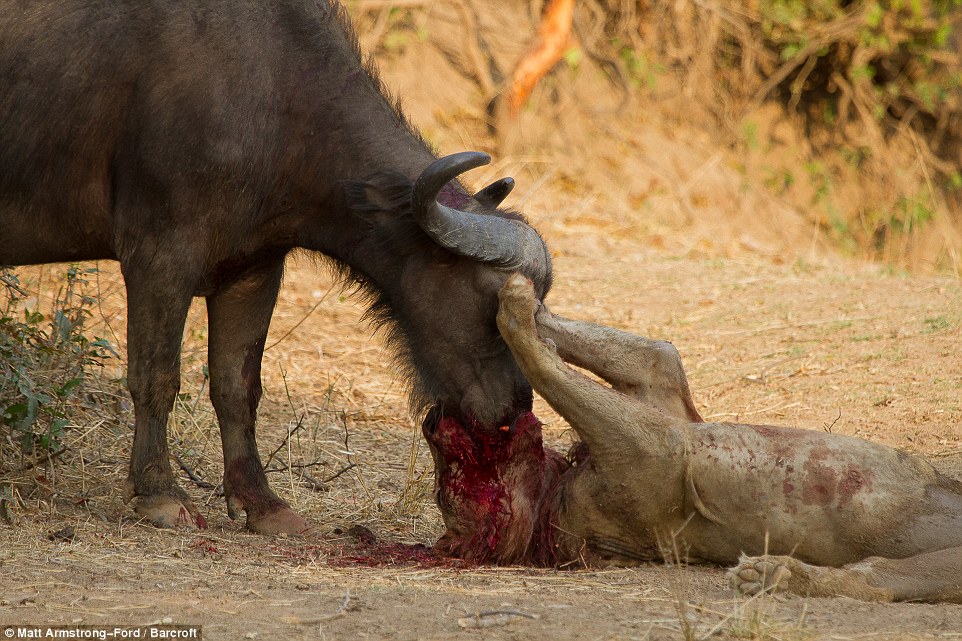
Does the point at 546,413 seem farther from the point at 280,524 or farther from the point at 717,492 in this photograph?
the point at 717,492

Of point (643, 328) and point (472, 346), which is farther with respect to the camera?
point (643, 328)

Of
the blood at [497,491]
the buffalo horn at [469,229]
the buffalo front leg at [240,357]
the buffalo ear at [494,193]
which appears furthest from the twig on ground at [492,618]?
the buffalo front leg at [240,357]

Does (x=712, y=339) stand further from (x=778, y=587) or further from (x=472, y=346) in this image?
(x=778, y=587)

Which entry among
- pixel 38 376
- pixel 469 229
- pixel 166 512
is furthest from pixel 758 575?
pixel 38 376

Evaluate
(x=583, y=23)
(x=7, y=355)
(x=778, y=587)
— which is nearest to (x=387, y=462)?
(x=7, y=355)

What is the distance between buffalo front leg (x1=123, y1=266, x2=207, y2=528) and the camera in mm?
4309

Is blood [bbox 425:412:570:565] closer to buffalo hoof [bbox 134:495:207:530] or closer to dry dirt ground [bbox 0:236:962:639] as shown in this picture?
dry dirt ground [bbox 0:236:962:639]

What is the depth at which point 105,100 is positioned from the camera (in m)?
4.30

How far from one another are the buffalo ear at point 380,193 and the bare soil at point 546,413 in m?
0.67

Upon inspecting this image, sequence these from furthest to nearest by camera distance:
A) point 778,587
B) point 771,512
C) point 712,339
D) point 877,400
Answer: point 712,339, point 877,400, point 771,512, point 778,587

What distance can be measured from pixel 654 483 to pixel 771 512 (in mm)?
372

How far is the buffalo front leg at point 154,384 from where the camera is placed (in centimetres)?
431

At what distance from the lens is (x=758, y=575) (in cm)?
335

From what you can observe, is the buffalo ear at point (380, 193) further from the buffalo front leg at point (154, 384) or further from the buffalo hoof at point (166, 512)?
the buffalo hoof at point (166, 512)
